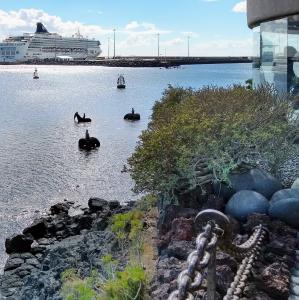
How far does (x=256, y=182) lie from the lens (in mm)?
9945

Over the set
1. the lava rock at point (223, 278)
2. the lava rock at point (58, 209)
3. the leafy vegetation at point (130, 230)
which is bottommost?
the lava rock at point (58, 209)

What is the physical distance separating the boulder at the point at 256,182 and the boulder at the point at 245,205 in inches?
22.9

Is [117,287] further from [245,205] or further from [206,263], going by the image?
[206,263]

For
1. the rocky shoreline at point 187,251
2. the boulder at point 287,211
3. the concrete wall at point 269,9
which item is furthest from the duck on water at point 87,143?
the boulder at point 287,211

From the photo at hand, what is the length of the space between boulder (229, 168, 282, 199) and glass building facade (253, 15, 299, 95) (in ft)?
26.5

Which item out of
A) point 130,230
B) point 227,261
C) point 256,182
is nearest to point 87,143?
point 130,230

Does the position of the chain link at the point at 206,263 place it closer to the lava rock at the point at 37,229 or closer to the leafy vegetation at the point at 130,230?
the leafy vegetation at the point at 130,230

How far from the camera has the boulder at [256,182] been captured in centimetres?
991

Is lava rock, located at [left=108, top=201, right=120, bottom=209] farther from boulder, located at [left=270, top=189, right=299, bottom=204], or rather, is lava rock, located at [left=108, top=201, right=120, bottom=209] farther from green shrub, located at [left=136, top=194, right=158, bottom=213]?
boulder, located at [left=270, top=189, right=299, bottom=204]

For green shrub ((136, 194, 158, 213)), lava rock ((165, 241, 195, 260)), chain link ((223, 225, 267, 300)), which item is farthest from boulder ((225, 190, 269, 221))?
green shrub ((136, 194, 158, 213))

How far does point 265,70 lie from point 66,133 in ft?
89.0

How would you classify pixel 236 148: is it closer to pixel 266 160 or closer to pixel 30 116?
pixel 266 160

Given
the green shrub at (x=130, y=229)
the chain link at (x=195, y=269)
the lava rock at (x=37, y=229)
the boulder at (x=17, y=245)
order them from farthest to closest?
the lava rock at (x=37, y=229) < the boulder at (x=17, y=245) < the green shrub at (x=130, y=229) < the chain link at (x=195, y=269)

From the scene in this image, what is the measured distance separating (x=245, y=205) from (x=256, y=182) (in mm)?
986
